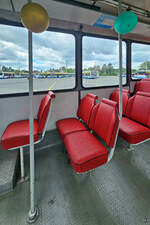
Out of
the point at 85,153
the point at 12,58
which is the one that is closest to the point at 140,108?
the point at 85,153

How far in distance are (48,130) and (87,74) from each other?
140 centimetres

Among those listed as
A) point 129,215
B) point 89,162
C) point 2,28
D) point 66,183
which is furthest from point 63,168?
point 2,28

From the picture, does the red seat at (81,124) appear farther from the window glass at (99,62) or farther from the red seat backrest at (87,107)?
the window glass at (99,62)

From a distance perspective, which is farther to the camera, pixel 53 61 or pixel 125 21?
pixel 53 61

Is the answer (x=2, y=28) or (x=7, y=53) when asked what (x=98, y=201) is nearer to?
(x=7, y=53)

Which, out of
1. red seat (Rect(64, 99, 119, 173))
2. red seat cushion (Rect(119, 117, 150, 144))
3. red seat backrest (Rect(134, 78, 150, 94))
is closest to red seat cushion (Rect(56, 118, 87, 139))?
red seat (Rect(64, 99, 119, 173))

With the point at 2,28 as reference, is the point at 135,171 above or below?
below

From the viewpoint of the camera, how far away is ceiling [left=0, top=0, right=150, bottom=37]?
1592 mm

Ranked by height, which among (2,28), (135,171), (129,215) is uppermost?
(2,28)

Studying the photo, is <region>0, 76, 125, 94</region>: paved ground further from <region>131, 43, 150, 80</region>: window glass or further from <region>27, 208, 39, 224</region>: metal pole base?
<region>27, 208, 39, 224</region>: metal pole base

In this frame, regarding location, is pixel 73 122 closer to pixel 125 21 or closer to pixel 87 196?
pixel 87 196

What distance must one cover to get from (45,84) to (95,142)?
1411mm

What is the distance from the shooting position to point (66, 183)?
55.4 inches

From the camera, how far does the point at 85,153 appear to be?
3.82 feet
